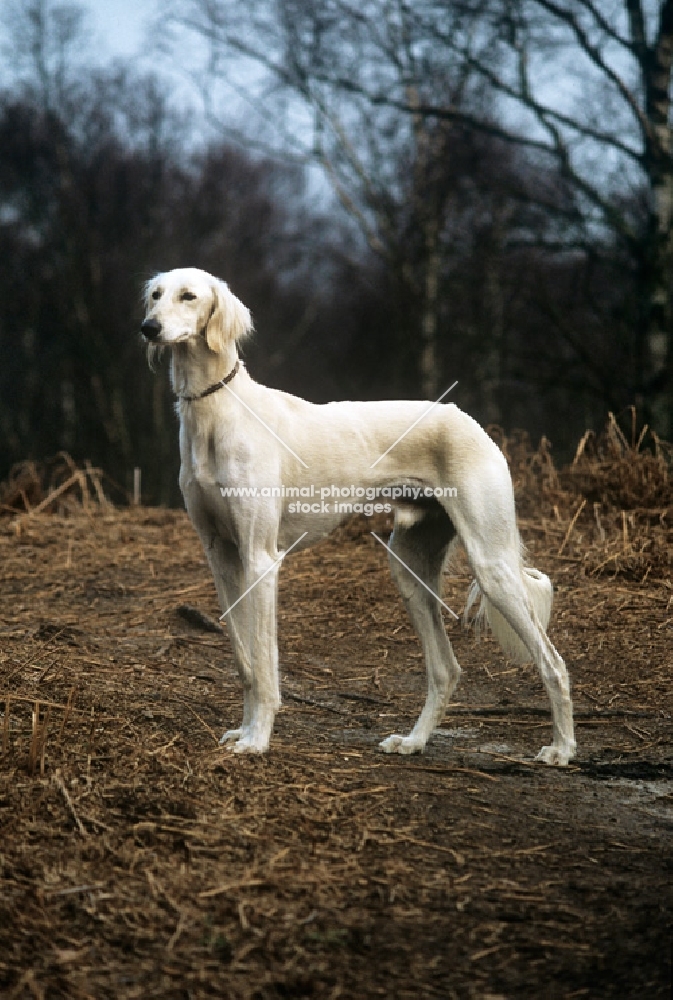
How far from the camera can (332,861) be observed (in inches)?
108

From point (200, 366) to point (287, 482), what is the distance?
1.71ft

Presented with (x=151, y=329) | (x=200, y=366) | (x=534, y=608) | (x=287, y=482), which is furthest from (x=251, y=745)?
(x=151, y=329)

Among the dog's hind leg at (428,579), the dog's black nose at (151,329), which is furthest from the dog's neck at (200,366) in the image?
the dog's hind leg at (428,579)

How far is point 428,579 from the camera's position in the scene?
428 cm

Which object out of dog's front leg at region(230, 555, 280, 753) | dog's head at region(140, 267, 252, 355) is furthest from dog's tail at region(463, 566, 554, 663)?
dog's head at region(140, 267, 252, 355)

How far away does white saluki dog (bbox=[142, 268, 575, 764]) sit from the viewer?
3.69 meters

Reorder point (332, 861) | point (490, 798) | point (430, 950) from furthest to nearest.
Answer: point (490, 798), point (332, 861), point (430, 950)

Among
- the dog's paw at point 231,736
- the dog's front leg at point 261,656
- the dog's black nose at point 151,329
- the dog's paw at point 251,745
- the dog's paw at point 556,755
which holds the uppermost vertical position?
the dog's black nose at point 151,329

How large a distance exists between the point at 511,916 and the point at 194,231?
61.4 ft

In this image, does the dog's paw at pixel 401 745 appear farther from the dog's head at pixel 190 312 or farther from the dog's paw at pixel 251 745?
the dog's head at pixel 190 312

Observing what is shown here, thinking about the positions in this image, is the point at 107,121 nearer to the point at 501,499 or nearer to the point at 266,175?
the point at 266,175

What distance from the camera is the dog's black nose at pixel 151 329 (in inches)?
141

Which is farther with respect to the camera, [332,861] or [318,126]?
[318,126]

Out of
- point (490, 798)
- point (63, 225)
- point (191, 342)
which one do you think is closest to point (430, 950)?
point (490, 798)
